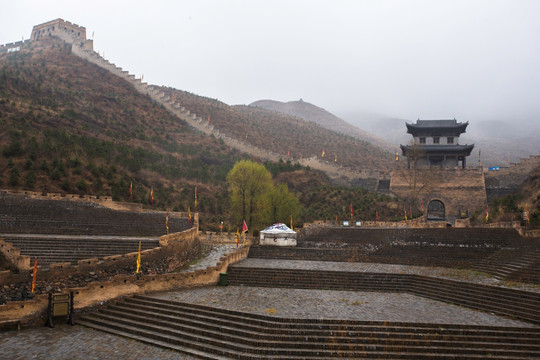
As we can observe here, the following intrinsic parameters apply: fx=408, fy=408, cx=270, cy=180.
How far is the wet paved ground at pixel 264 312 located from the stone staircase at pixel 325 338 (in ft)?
1.69

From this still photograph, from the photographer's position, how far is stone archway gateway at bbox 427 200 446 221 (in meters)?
41.5

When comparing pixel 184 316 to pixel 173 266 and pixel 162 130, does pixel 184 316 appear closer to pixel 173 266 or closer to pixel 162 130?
pixel 173 266

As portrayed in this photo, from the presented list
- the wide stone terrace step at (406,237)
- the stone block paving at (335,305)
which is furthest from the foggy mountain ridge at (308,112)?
the stone block paving at (335,305)

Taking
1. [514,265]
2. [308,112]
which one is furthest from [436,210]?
[308,112]

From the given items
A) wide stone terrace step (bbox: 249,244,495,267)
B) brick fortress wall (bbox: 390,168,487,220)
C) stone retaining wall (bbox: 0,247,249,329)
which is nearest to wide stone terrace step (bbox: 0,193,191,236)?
wide stone terrace step (bbox: 249,244,495,267)

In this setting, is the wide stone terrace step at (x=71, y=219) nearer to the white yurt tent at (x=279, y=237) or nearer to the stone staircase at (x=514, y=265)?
the white yurt tent at (x=279, y=237)

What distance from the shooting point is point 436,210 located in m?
43.3

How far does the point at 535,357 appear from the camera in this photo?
31.9ft

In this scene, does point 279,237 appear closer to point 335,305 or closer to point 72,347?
point 335,305

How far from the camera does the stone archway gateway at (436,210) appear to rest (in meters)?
41.5

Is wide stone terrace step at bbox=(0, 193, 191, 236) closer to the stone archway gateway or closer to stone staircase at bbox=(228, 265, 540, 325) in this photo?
stone staircase at bbox=(228, 265, 540, 325)

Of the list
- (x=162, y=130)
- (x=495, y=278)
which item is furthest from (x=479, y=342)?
(x=162, y=130)

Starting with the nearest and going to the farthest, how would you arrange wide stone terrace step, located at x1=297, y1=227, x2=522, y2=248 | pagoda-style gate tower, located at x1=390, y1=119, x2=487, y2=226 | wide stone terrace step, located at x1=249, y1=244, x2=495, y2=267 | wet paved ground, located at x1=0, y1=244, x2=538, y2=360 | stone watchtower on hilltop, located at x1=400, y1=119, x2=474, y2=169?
1. wet paved ground, located at x1=0, y1=244, x2=538, y2=360
2. wide stone terrace step, located at x1=249, y1=244, x2=495, y2=267
3. wide stone terrace step, located at x1=297, y1=227, x2=522, y2=248
4. pagoda-style gate tower, located at x1=390, y1=119, x2=487, y2=226
5. stone watchtower on hilltop, located at x1=400, y1=119, x2=474, y2=169

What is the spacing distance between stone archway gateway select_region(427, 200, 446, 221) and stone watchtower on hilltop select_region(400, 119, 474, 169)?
13.0 ft
